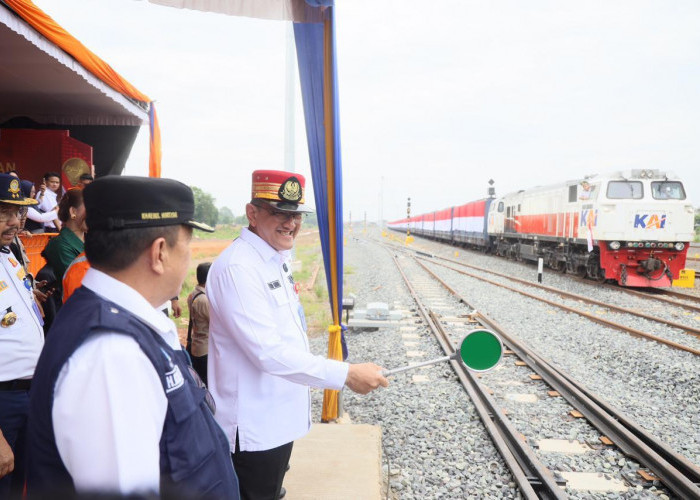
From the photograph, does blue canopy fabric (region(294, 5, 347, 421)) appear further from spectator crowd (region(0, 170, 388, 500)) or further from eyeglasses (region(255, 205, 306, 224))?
spectator crowd (region(0, 170, 388, 500))

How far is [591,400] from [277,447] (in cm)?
445

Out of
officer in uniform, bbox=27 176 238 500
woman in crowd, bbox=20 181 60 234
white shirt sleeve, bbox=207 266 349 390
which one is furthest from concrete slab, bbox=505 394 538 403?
woman in crowd, bbox=20 181 60 234

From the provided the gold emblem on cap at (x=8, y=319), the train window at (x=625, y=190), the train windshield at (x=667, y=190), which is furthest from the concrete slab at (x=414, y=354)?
the train windshield at (x=667, y=190)

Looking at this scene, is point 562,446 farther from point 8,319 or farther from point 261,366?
point 8,319

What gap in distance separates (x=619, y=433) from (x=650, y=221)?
11.3m

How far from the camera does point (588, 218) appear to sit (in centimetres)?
1469

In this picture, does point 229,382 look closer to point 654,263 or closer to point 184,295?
point 184,295

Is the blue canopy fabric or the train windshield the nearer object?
the blue canopy fabric

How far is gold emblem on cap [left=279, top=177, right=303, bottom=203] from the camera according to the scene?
8.25ft

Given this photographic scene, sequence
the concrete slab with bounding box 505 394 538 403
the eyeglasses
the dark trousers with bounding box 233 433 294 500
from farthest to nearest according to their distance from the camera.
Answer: the concrete slab with bounding box 505 394 538 403 → the eyeglasses → the dark trousers with bounding box 233 433 294 500

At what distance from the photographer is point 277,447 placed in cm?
235

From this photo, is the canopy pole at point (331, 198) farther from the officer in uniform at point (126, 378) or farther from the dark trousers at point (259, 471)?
the officer in uniform at point (126, 378)

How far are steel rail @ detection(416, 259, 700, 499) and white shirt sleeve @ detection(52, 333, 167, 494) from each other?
Result: 160 inches

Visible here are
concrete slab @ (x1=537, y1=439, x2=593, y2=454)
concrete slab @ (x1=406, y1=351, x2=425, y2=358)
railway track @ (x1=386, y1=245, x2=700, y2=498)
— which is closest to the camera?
railway track @ (x1=386, y1=245, x2=700, y2=498)
